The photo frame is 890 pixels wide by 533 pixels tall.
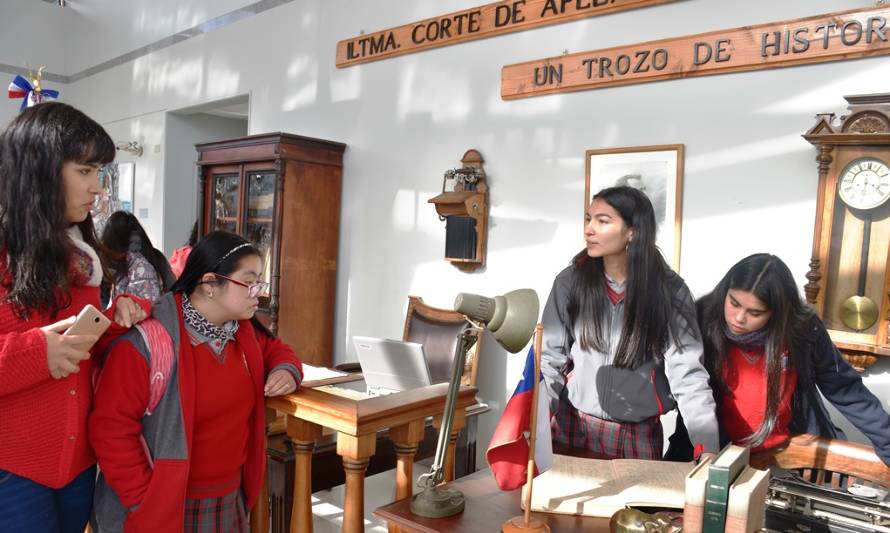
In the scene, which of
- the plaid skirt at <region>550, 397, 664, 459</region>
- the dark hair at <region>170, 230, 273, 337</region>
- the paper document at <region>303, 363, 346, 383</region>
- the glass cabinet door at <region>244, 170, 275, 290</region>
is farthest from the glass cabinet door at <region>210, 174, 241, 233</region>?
the plaid skirt at <region>550, 397, 664, 459</region>

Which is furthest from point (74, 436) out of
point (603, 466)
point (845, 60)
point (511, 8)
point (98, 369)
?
point (511, 8)

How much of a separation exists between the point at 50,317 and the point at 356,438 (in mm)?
689

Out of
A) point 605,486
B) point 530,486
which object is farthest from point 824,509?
point 530,486

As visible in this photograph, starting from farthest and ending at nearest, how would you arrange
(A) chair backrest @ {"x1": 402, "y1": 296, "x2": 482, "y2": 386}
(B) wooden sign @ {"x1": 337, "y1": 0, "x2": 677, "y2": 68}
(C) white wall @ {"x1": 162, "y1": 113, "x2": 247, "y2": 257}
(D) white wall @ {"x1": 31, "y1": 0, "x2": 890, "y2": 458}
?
(C) white wall @ {"x1": 162, "y1": 113, "x2": 247, "y2": 257} < (A) chair backrest @ {"x1": 402, "y1": 296, "x2": 482, "y2": 386} < (B) wooden sign @ {"x1": 337, "y1": 0, "x2": 677, "y2": 68} < (D) white wall @ {"x1": 31, "y1": 0, "x2": 890, "y2": 458}

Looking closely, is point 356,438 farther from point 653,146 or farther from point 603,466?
point 653,146

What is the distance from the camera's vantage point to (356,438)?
1.54 meters

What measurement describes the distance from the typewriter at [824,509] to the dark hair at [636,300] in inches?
24.7

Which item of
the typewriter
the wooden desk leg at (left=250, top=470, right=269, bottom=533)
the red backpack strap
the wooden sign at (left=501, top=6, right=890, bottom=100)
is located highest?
the wooden sign at (left=501, top=6, right=890, bottom=100)

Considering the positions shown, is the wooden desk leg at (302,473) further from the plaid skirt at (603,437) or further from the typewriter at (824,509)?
the typewriter at (824,509)

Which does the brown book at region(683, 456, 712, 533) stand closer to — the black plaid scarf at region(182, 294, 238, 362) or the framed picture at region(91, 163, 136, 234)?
the black plaid scarf at region(182, 294, 238, 362)

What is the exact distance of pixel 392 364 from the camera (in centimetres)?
251

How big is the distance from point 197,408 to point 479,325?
0.70 meters

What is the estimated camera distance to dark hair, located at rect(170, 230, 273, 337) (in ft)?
5.48

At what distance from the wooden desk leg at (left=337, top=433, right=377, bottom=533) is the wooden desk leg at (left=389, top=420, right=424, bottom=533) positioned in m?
0.13
